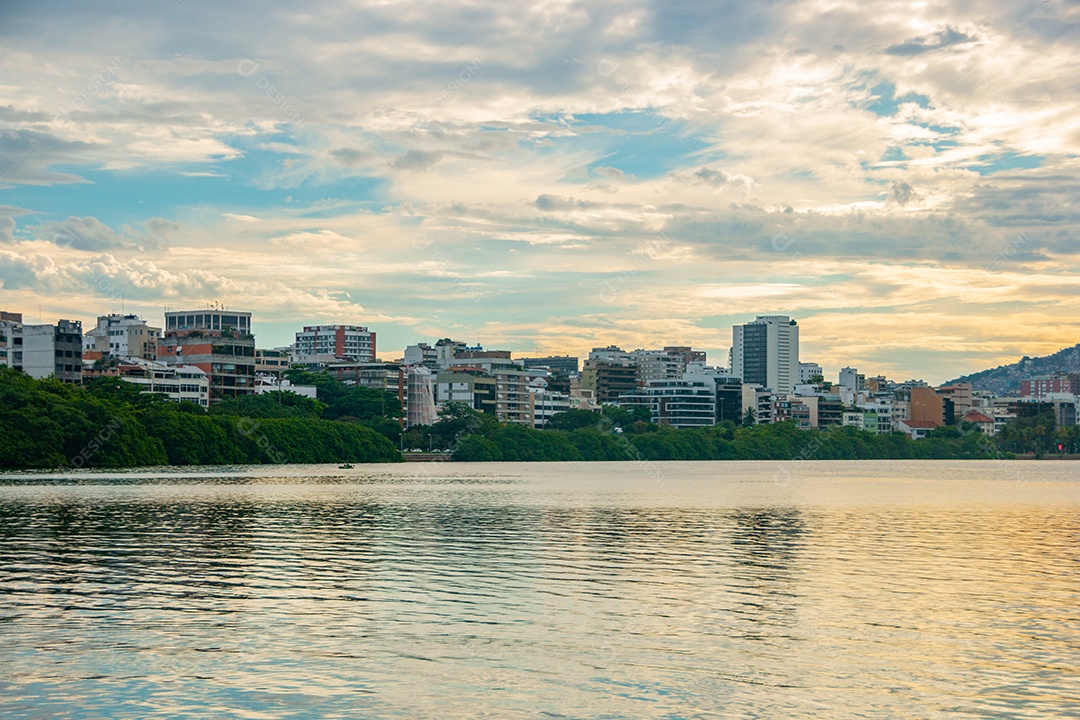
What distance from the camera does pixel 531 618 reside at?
117ft

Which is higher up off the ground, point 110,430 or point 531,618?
point 110,430

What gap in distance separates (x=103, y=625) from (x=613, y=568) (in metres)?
20.7

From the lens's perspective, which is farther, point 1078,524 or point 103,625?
point 1078,524

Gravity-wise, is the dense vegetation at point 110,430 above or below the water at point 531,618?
above

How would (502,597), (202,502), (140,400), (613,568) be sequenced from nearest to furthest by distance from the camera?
(502,597) → (613,568) → (202,502) → (140,400)

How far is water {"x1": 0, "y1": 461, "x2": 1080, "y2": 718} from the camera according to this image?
84.9 feet

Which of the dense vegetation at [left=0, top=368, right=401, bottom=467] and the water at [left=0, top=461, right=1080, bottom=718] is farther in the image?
the dense vegetation at [left=0, top=368, right=401, bottom=467]

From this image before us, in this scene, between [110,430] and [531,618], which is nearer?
[531,618]

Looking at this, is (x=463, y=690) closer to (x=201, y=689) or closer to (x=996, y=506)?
(x=201, y=689)

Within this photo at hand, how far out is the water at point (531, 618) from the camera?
2588 cm

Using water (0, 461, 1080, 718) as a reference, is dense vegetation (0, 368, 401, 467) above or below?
above

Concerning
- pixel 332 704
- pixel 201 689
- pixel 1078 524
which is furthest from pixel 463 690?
pixel 1078 524

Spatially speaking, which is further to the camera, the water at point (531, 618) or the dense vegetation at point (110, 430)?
the dense vegetation at point (110, 430)

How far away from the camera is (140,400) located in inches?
7151
